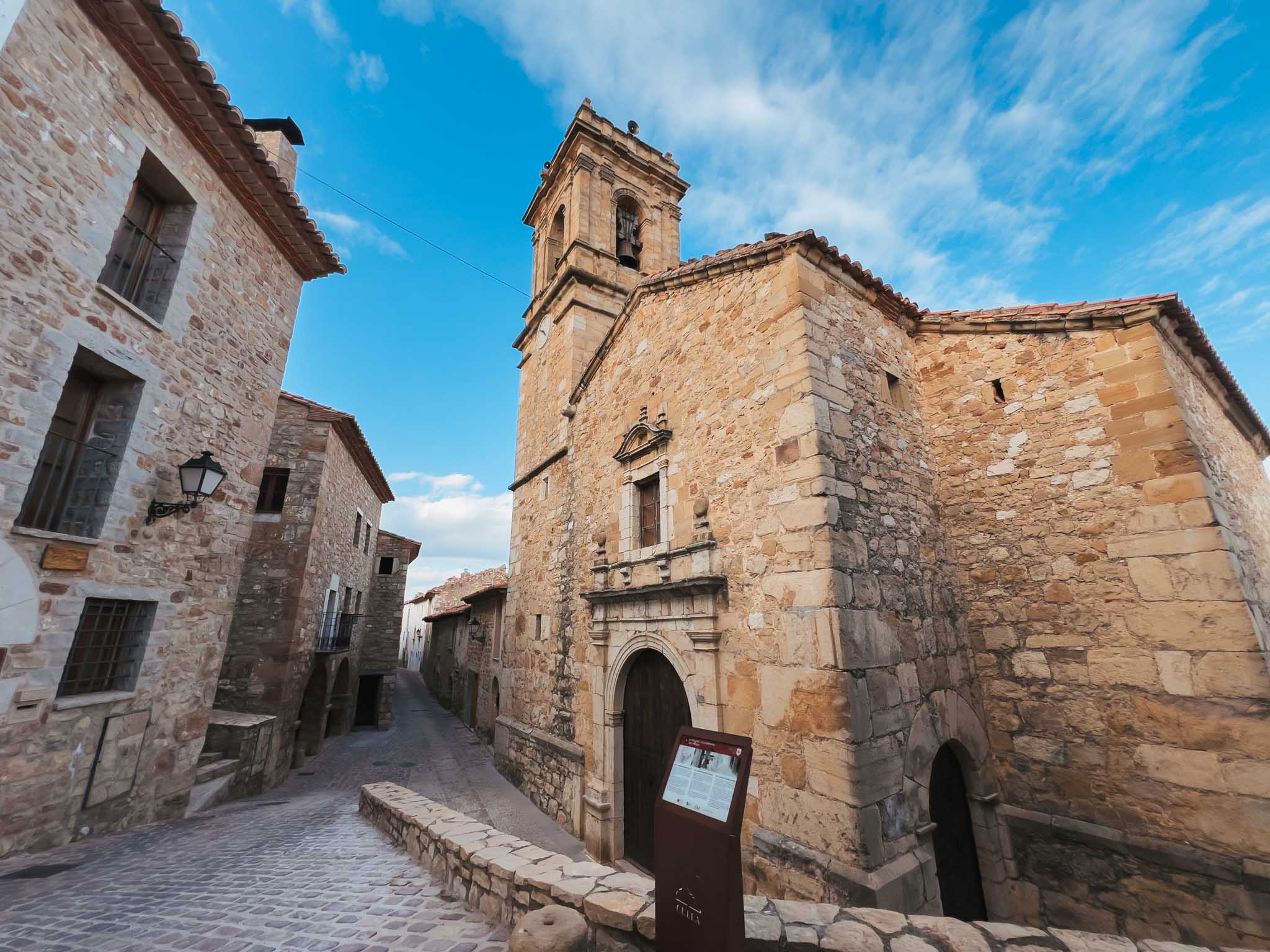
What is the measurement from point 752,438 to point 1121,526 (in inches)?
142

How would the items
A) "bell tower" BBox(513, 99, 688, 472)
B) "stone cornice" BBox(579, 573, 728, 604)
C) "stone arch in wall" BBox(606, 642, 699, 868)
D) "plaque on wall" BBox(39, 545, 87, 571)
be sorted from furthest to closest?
"bell tower" BBox(513, 99, 688, 472) < "stone arch in wall" BBox(606, 642, 699, 868) < "stone cornice" BBox(579, 573, 728, 604) < "plaque on wall" BBox(39, 545, 87, 571)

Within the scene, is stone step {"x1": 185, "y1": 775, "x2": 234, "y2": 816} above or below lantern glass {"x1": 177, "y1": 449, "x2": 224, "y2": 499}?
below

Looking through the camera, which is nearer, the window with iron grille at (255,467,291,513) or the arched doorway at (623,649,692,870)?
the arched doorway at (623,649,692,870)

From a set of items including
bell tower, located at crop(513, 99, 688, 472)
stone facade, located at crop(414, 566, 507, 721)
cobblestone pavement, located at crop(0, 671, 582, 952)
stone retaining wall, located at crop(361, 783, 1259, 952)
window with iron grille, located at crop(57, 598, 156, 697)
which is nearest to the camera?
stone retaining wall, located at crop(361, 783, 1259, 952)

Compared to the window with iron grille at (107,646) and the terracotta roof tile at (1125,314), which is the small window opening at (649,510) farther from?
the window with iron grille at (107,646)

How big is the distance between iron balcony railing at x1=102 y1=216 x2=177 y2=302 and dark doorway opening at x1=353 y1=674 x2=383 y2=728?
16.0 metres

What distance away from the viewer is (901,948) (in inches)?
98.0

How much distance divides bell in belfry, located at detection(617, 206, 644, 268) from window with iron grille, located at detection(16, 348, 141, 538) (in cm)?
970

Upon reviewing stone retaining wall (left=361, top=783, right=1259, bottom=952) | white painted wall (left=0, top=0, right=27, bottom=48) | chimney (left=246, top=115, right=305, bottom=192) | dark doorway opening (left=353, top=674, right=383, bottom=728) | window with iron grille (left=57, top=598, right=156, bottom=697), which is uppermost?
chimney (left=246, top=115, right=305, bottom=192)

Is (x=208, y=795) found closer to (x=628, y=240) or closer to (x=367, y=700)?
(x=628, y=240)

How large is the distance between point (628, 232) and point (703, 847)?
1309 cm

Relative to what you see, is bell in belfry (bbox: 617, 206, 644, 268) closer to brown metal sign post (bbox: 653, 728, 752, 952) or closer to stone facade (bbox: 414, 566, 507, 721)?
stone facade (bbox: 414, 566, 507, 721)

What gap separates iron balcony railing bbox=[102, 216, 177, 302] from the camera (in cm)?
541

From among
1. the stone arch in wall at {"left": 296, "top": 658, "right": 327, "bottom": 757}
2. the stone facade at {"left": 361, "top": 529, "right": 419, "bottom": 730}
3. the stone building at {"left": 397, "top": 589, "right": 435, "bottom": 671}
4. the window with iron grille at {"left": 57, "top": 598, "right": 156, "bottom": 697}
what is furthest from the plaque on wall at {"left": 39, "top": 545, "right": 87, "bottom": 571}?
the stone building at {"left": 397, "top": 589, "right": 435, "bottom": 671}
